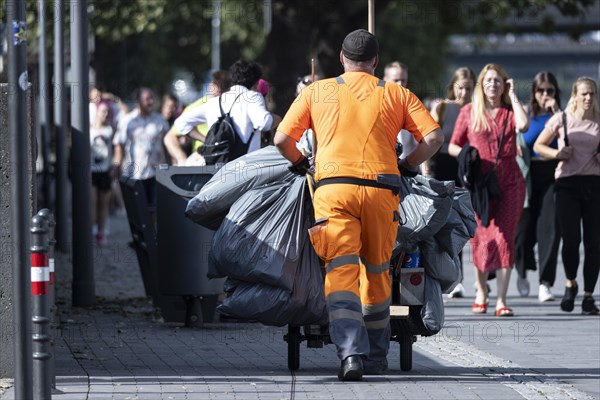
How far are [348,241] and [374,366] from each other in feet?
2.71

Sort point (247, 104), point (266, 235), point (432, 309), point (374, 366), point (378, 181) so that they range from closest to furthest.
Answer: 1. point (378, 181)
2. point (374, 366)
3. point (266, 235)
4. point (432, 309)
5. point (247, 104)

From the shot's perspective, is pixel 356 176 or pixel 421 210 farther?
pixel 421 210

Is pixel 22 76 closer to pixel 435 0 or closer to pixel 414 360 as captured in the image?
pixel 414 360

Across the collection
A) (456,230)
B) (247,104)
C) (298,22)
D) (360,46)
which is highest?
(298,22)

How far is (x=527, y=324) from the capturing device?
36.3 feet

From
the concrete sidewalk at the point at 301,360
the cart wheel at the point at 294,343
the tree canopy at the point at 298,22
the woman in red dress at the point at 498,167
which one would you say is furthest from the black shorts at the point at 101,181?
the cart wheel at the point at 294,343

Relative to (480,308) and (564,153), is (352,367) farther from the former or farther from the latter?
(564,153)

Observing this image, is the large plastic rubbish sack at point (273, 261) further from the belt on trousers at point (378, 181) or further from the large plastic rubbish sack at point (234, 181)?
the belt on trousers at point (378, 181)

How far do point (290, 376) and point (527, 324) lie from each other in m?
3.48

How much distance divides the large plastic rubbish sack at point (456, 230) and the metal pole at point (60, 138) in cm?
648

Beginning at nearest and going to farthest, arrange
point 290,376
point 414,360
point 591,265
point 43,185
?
point 290,376 < point 414,360 < point 591,265 < point 43,185

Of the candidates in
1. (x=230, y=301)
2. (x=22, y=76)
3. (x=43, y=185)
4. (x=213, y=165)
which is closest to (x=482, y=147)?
(x=213, y=165)

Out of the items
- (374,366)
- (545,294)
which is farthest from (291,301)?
(545,294)

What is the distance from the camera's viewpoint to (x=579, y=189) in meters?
11.9
